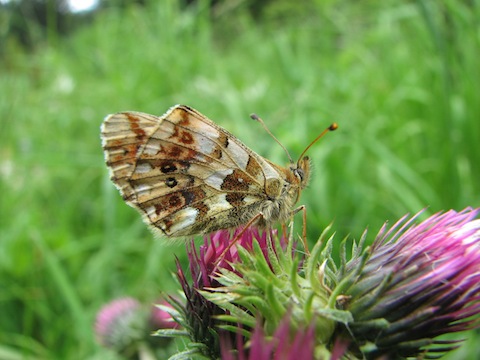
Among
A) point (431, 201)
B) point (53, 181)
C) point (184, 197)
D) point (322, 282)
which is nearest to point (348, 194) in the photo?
point (431, 201)

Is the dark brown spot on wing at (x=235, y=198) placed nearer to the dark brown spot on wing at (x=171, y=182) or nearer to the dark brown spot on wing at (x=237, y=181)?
the dark brown spot on wing at (x=237, y=181)

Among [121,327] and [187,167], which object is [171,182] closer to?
[187,167]

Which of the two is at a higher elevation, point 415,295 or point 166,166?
point 166,166

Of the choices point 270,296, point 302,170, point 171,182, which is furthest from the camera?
point 302,170

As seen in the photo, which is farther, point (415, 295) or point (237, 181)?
point (237, 181)

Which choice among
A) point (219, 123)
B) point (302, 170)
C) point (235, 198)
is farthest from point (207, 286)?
point (219, 123)

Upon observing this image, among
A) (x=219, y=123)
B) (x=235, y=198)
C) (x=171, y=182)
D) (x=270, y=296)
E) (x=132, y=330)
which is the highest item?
(x=219, y=123)
